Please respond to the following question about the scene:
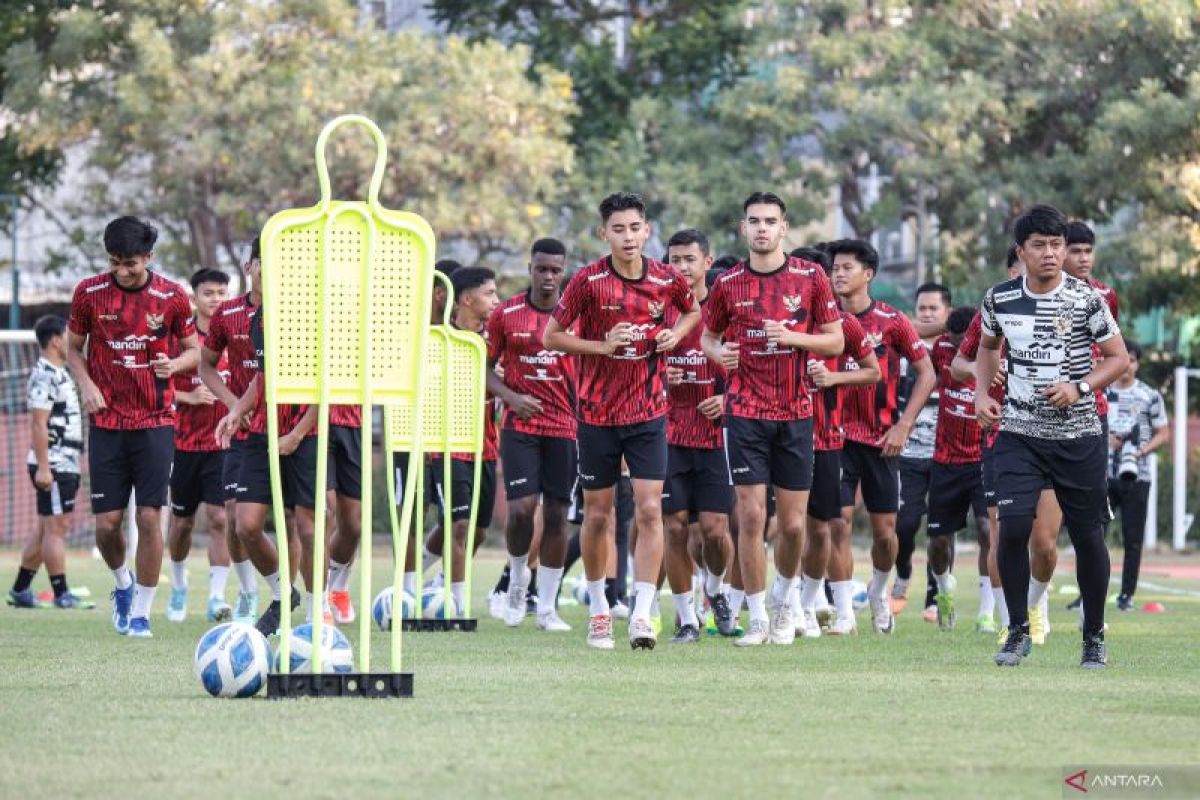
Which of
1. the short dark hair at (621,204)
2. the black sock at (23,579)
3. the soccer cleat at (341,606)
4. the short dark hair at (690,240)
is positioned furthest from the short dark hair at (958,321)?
the black sock at (23,579)

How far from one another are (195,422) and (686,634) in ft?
14.9

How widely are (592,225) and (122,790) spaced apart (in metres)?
30.0

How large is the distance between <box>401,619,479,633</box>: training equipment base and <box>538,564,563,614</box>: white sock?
1.50ft

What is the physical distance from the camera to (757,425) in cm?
1411

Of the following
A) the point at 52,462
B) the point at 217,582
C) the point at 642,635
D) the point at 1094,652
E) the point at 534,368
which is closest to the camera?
the point at 1094,652

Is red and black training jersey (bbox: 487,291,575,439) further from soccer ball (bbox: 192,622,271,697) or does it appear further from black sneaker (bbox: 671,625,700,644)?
soccer ball (bbox: 192,622,271,697)

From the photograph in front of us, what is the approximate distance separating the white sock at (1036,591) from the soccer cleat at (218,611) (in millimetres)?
6081

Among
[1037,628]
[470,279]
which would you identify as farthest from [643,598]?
[470,279]

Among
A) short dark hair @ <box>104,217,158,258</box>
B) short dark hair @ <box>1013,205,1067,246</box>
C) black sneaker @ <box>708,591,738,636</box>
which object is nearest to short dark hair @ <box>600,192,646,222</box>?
short dark hair @ <box>1013,205,1067,246</box>

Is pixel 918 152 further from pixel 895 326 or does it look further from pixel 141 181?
pixel 895 326

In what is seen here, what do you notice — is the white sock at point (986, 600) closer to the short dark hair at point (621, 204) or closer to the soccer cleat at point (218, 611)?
the short dark hair at point (621, 204)

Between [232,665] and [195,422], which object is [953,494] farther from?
[232,665]

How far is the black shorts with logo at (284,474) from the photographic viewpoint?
1450cm

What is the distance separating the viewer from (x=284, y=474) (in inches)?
572
